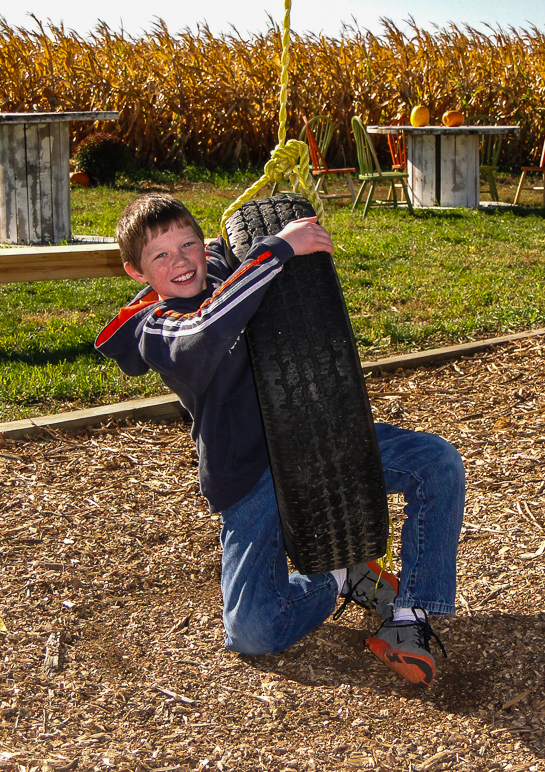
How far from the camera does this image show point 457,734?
2094mm

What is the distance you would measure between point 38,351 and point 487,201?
8.75 m

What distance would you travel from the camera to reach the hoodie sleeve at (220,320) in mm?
2125

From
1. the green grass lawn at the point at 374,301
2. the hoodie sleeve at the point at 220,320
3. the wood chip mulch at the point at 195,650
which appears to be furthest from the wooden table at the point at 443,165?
the hoodie sleeve at the point at 220,320

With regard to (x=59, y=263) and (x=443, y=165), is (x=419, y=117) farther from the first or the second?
(x=59, y=263)

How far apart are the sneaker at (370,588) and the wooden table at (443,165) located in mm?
8792

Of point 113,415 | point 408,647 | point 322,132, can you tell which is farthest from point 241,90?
point 408,647

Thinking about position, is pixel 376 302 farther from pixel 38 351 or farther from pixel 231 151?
pixel 231 151

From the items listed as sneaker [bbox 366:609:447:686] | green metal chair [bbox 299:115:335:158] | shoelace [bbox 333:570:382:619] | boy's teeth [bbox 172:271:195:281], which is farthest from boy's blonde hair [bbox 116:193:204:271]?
green metal chair [bbox 299:115:335:158]

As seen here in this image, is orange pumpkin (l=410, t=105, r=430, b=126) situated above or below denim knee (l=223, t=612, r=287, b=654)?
A: above

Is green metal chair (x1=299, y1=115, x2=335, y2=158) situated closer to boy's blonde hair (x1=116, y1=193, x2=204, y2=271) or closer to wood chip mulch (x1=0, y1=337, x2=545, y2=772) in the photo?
wood chip mulch (x1=0, y1=337, x2=545, y2=772)

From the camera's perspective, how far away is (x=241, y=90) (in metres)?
14.7

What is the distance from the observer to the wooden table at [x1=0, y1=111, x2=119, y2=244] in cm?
786

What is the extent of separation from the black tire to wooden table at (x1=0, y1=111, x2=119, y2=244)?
6271 mm

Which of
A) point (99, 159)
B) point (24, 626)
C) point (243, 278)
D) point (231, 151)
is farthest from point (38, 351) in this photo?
point (231, 151)
